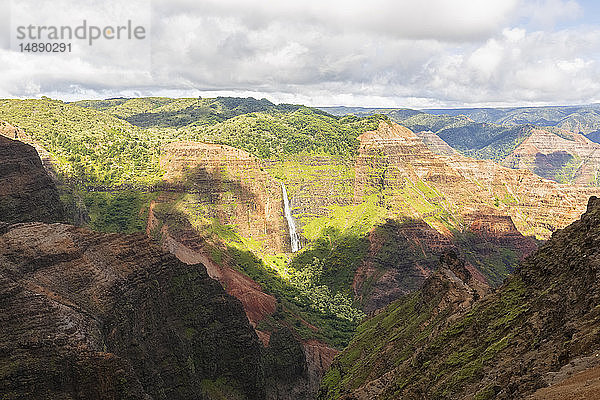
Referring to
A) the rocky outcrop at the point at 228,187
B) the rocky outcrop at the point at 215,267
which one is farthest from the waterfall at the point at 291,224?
the rocky outcrop at the point at 215,267

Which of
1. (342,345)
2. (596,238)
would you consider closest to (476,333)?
(596,238)

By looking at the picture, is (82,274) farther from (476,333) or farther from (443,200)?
(443,200)

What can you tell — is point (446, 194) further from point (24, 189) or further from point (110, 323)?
point (110, 323)

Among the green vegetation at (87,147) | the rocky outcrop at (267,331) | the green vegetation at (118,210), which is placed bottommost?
the rocky outcrop at (267,331)

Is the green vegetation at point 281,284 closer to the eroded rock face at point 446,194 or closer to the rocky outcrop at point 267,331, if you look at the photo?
the rocky outcrop at point 267,331

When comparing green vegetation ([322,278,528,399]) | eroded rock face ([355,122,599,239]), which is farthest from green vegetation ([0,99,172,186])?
green vegetation ([322,278,528,399])

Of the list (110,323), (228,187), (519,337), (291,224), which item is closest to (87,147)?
(228,187)

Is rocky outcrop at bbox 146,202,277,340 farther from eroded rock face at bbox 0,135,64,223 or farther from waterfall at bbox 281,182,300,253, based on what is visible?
waterfall at bbox 281,182,300,253
